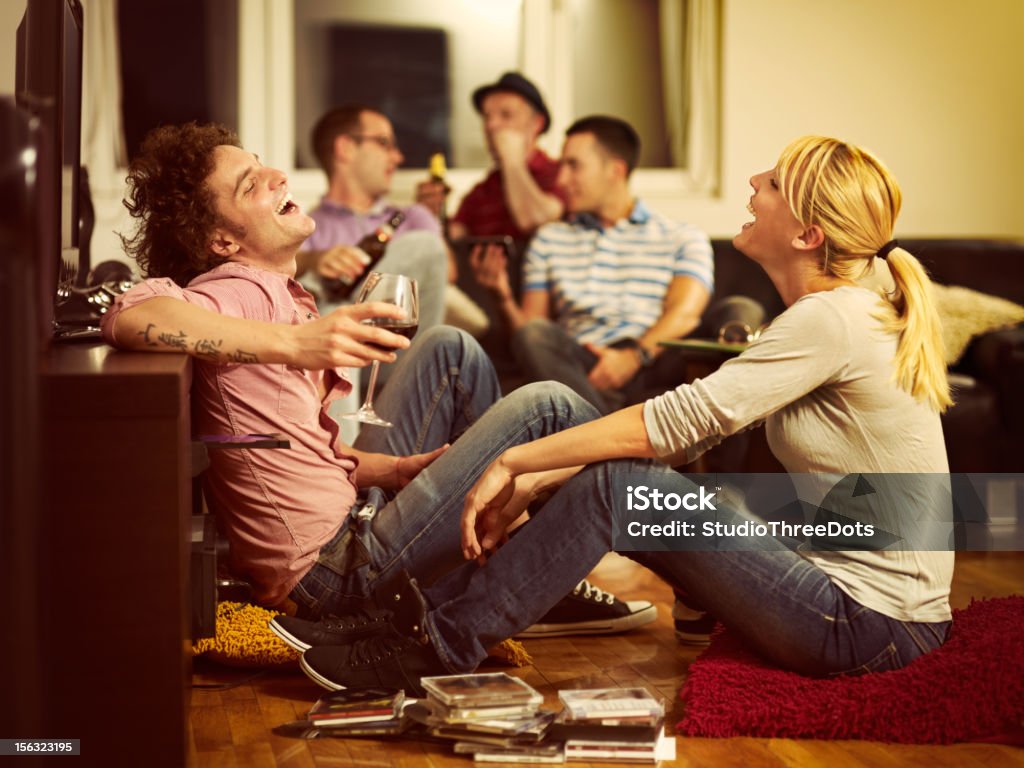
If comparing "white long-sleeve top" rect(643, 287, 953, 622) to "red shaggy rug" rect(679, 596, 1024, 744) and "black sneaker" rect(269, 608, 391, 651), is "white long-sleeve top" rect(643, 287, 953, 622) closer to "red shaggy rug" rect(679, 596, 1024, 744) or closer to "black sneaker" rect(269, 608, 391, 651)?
"red shaggy rug" rect(679, 596, 1024, 744)

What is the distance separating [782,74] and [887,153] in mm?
574

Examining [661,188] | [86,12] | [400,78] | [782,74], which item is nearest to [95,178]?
[86,12]

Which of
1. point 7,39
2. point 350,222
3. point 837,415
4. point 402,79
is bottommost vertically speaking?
point 837,415

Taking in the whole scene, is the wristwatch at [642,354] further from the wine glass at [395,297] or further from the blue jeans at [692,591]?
the wine glass at [395,297]

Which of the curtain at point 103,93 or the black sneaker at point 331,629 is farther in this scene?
the curtain at point 103,93

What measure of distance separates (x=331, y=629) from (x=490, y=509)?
0.36 metres

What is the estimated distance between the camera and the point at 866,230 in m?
1.84

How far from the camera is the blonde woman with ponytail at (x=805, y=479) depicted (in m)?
1.76

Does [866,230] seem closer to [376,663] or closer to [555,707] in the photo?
[555,707]

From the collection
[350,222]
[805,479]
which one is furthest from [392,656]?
[350,222]

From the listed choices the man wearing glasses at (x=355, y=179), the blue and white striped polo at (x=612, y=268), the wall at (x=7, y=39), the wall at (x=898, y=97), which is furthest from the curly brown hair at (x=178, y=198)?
the wall at (x=898, y=97)

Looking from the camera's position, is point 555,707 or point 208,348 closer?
point 208,348

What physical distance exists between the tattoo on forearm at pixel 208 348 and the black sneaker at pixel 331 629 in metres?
0.53

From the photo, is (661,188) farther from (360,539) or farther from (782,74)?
(360,539)
